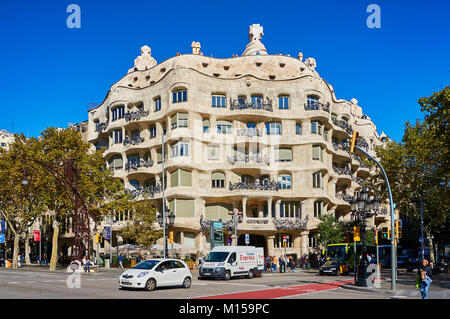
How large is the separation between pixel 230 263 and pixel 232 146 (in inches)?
934

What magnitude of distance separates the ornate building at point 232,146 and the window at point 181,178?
10 centimetres

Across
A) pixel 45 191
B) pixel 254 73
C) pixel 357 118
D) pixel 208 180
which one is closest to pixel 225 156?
pixel 208 180

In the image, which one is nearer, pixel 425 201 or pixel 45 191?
pixel 45 191

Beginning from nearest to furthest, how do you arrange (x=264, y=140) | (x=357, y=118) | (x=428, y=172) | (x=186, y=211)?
(x=428, y=172), (x=186, y=211), (x=264, y=140), (x=357, y=118)

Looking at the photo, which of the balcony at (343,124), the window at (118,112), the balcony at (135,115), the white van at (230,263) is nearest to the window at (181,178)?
the balcony at (135,115)

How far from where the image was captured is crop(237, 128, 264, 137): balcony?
54.0 meters

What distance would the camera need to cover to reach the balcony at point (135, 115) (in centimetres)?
5603

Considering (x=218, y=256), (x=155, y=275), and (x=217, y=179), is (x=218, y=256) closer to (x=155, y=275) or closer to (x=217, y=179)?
(x=155, y=275)

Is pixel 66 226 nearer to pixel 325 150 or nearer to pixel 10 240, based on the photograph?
pixel 10 240

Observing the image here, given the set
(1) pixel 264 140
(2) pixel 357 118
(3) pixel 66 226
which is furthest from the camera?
(2) pixel 357 118

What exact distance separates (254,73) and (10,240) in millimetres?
49256

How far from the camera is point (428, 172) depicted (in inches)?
1719

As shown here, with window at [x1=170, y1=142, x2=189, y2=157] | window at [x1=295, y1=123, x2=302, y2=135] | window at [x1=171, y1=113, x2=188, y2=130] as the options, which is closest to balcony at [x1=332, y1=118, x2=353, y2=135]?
window at [x1=295, y1=123, x2=302, y2=135]

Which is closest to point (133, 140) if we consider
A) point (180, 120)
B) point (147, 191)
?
point (147, 191)
